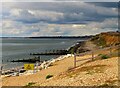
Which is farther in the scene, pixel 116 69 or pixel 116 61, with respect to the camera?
pixel 116 61

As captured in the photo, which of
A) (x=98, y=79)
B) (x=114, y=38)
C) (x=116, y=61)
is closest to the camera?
(x=98, y=79)

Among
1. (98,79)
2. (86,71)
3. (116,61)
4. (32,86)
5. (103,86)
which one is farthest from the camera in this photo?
(116,61)

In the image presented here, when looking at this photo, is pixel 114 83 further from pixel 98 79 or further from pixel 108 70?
pixel 108 70

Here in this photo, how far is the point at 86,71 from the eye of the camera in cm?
1839

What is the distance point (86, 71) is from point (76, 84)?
2.67 m

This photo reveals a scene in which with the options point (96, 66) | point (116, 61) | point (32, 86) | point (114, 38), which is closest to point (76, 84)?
point (32, 86)

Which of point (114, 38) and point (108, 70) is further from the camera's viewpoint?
point (114, 38)

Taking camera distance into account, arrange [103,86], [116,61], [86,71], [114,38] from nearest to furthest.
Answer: [103,86], [86,71], [116,61], [114,38]

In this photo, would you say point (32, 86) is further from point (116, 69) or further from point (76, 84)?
point (116, 69)

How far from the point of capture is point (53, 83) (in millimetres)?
16891

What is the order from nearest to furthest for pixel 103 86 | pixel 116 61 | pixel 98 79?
pixel 103 86 → pixel 98 79 → pixel 116 61

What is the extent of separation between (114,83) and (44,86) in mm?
3484

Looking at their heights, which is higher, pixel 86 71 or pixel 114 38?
pixel 86 71

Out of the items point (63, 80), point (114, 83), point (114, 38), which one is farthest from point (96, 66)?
point (114, 38)
